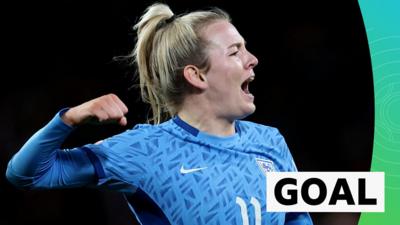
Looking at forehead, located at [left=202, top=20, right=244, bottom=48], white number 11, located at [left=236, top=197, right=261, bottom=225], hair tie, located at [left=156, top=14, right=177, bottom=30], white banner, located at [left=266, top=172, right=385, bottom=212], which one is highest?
hair tie, located at [left=156, top=14, right=177, bottom=30]

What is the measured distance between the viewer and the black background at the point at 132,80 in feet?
9.68

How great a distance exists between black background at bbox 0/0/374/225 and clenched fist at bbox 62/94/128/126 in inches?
54.2

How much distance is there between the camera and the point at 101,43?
3.16 metres

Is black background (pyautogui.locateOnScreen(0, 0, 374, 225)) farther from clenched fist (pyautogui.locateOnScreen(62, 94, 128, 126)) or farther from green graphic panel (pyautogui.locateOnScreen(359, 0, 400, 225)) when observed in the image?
clenched fist (pyautogui.locateOnScreen(62, 94, 128, 126))

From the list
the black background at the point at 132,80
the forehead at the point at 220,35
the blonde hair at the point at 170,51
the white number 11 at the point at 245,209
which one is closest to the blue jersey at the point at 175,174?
the white number 11 at the point at 245,209

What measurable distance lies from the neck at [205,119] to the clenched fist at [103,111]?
17.1 inches

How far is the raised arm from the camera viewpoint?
1.54 metres

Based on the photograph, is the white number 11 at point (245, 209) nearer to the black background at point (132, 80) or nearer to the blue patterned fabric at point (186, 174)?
the blue patterned fabric at point (186, 174)

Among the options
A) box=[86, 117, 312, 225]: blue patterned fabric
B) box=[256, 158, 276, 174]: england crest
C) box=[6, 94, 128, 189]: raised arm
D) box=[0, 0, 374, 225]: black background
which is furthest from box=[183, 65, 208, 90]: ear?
box=[0, 0, 374, 225]: black background

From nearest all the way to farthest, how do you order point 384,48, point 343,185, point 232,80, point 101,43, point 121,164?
point 121,164 → point 232,80 → point 343,185 → point 384,48 → point 101,43

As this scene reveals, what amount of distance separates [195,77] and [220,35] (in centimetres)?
14

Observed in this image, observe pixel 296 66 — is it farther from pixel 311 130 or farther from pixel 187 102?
pixel 187 102

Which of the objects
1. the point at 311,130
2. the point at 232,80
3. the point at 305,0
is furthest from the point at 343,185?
the point at 305,0

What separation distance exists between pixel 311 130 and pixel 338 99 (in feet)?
0.64
